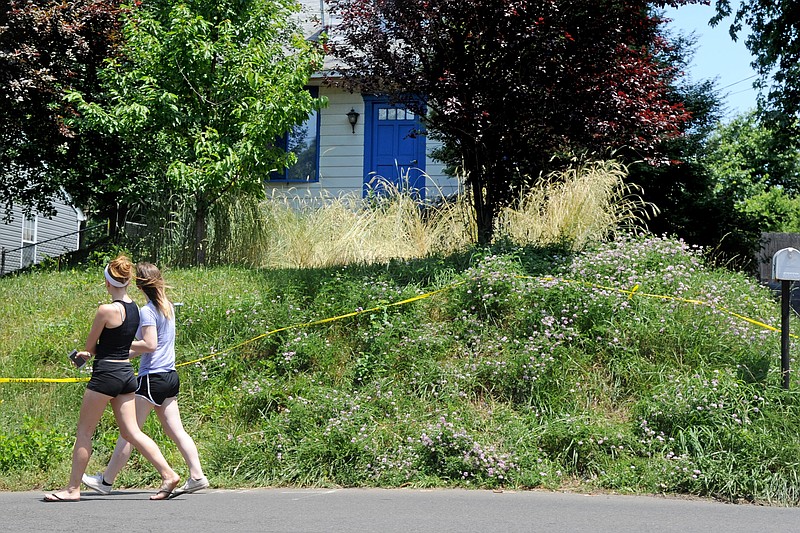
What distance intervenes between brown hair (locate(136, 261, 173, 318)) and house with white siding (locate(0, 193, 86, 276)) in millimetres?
20157

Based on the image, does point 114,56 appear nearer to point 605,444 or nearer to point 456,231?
point 456,231

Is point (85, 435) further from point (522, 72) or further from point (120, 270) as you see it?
point (522, 72)

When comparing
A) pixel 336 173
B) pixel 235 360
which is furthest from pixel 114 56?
pixel 235 360

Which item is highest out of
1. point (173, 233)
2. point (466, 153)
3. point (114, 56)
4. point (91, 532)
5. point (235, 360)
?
point (114, 56)

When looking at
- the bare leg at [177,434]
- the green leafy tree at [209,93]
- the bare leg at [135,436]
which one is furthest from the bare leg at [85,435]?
the green leafy tree at [209,93]

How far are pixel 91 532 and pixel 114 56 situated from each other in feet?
36.0

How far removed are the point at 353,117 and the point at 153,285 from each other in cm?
1314

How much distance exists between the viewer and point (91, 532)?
17.6 ft

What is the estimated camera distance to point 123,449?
21.7ft

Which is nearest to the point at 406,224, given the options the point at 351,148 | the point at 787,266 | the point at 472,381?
the point at 472,381

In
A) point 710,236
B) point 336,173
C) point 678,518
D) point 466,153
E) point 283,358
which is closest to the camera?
point 678,518

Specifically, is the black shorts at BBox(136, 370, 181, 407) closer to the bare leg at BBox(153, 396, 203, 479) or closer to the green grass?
the bare leg at BBox(153, 396, 203, 479)

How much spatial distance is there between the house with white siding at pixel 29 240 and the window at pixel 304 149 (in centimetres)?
892

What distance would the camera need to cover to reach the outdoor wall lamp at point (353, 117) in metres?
19.2
